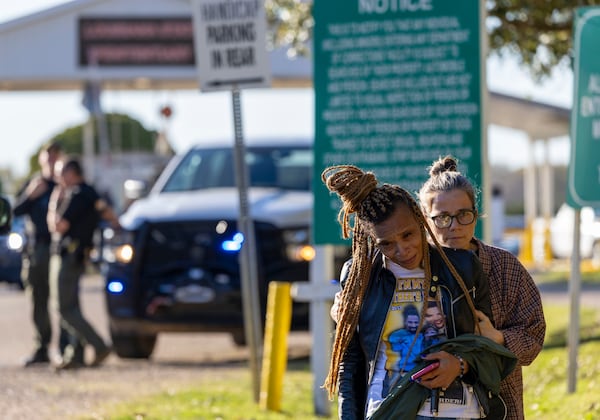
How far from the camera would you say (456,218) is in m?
5.11

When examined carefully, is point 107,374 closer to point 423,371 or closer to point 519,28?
point 519,28

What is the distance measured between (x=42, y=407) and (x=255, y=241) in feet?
10.1

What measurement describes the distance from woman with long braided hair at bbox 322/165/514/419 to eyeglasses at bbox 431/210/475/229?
284mm

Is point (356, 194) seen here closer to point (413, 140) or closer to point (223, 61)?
point (413, 140)

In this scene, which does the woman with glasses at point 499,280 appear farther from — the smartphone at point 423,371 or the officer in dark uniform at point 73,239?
the officer in dark uniform at point 73,239

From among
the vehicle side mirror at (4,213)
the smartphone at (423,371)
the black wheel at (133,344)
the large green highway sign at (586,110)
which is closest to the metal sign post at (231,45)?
the large green highway sign at (586,110)

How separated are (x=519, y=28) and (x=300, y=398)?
598 cm

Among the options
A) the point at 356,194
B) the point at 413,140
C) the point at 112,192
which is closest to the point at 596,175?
the point at 413,140

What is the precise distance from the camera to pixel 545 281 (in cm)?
2405

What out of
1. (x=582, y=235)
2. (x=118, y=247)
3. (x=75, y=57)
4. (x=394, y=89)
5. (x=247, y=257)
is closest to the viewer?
(x=394, y=89)

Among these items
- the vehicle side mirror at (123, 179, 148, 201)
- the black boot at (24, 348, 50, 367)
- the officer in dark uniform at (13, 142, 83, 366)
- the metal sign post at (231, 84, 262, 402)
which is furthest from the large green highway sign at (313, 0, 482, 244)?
the vehicle side mirror at (123, 179, 148, 201)

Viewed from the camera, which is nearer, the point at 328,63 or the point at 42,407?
the point at 328,63

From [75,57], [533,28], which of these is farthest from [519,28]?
[75,57]

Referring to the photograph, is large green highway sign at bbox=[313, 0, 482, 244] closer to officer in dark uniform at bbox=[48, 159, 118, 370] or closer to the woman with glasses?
the woman with glasses
